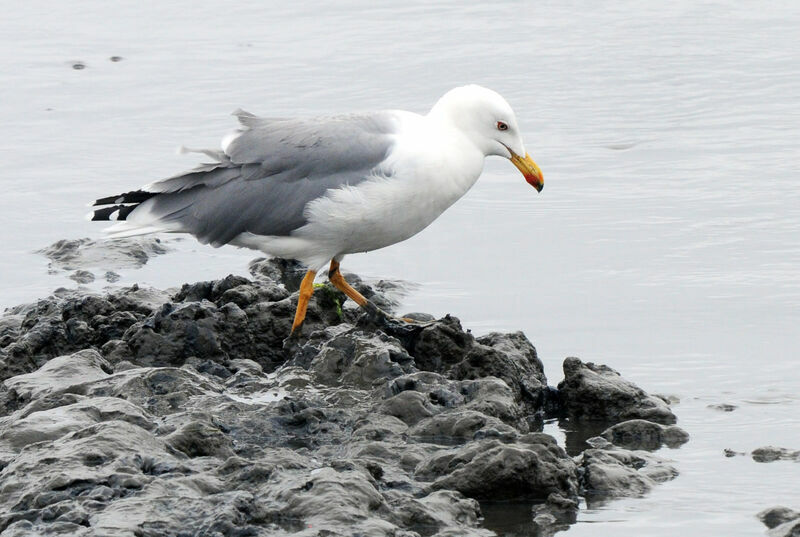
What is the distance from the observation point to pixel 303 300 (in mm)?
8547

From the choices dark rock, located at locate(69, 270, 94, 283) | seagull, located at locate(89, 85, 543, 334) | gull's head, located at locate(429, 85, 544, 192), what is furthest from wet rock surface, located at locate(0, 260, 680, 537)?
gull's head, located at locate(429, 85, 544, 192)

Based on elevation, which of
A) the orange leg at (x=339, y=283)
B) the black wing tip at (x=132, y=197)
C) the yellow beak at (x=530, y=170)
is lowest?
the orange leg at (x=339, y=283)

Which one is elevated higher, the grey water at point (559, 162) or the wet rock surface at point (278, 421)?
the grey water at point (559, 162)

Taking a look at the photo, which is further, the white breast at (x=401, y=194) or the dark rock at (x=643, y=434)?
the white breast at (x=401, y=194)

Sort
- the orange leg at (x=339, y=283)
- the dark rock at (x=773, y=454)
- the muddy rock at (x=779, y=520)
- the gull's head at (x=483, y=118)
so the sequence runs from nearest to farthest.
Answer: the muddy rock at (x=779, y=520)
the dark rock at (x=773, y=454)
the gull's head at (x=483, y=118)
the orange leg at (x=339, y=283)

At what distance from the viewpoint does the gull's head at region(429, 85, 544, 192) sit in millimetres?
8781

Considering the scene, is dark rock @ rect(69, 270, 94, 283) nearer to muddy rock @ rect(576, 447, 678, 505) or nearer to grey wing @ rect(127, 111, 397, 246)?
grey wing @ rect(127, 111, 397, 246)

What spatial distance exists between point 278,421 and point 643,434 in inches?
71.8

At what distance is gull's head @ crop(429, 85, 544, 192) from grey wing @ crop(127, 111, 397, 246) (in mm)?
383

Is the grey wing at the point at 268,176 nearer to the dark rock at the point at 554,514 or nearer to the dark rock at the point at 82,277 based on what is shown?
the dark rock at the point at 82,277

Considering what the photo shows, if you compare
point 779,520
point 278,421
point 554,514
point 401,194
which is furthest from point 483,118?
point 779,520

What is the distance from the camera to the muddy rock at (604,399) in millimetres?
7598

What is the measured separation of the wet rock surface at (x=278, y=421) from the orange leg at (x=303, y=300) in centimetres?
10

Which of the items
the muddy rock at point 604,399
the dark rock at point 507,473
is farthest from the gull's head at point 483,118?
the dark rock at point 507,473
